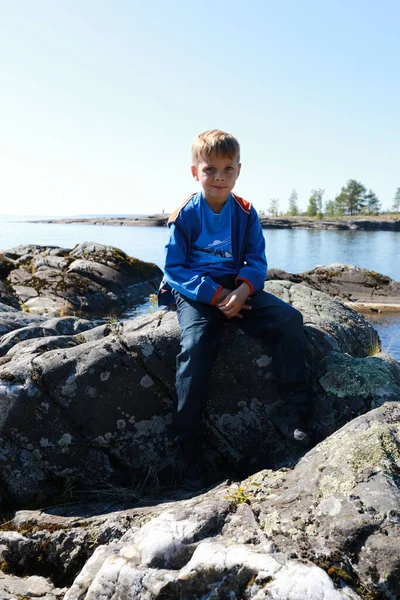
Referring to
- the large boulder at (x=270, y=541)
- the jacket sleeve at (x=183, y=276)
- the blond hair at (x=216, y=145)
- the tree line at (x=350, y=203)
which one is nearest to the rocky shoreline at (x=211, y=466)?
the large boulder at (x=270, y=541)

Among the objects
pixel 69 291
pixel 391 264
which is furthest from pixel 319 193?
pixel 69 291

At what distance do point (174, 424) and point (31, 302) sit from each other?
16.0 meters

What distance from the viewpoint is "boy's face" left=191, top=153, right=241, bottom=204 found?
523cm

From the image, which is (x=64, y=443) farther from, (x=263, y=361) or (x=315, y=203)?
(x=315, y=203)

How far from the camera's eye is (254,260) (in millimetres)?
5496

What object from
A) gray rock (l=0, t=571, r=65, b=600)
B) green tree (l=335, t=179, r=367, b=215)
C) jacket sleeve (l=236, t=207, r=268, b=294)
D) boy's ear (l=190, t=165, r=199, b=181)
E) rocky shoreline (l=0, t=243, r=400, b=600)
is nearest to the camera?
rocky shoreline (l=0, t=243, r=400, b=600)

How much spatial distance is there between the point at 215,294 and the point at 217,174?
125 centimetres

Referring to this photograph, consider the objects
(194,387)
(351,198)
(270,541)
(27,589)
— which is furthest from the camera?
(351,198)

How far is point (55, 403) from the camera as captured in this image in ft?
16.4

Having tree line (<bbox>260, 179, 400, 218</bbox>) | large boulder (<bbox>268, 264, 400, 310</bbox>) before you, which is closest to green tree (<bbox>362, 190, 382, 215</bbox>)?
tree line (<bbox>260, 179, 400, 218</bbox>)

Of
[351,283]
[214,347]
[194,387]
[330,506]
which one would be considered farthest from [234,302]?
[351,283]

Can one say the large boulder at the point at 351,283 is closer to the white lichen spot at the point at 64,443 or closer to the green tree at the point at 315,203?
the white lichen spot at the point at 64,443

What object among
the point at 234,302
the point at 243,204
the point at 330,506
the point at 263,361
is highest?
the point at 243,204

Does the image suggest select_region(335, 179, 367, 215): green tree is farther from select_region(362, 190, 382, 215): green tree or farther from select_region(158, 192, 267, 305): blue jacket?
select_region(158, 192, 267, 305): blue jacket
